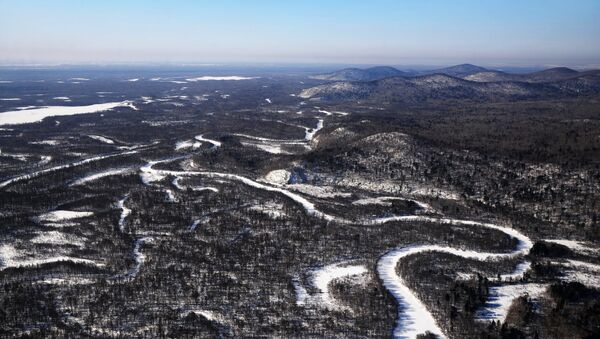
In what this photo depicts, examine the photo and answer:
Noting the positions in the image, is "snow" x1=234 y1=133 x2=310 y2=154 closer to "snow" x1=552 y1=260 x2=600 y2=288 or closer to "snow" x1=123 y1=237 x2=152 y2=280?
"snow" x1=123 y1=237 x2=152 y2=280

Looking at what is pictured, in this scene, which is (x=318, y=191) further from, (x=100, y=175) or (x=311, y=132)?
(x=311, y=132)

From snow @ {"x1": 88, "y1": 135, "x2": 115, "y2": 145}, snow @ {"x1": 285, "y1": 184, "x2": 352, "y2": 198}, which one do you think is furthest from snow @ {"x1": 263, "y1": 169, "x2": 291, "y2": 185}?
snow @ {"x1": 88, "y1": 135, "x2": 115, "y2": 145}

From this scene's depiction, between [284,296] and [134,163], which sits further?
[134,163]

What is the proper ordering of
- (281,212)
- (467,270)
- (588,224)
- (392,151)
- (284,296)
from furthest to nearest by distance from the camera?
(392,151), (281,212), (588,224), (467,270), (284,296)

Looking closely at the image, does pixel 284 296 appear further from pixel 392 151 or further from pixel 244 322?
pixel 392 151

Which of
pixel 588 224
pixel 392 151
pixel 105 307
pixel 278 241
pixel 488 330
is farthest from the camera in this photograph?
pixel 392 151

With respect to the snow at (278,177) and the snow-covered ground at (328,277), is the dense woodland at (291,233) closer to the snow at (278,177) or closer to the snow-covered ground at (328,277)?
the snow-covered ground at (328,277)

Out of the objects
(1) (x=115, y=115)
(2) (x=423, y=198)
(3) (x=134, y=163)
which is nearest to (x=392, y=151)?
(2) (x=423, y=198)
